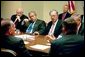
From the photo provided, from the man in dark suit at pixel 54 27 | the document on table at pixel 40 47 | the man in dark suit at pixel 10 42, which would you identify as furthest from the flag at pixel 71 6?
the man in dark suit at pixel 10 42

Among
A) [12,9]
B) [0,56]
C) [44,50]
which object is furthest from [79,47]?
[12,9]

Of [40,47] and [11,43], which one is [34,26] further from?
[11,43]

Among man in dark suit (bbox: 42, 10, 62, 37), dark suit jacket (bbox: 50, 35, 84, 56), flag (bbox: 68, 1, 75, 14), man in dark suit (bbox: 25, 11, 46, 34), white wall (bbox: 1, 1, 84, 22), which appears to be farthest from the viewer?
white wall (bbox: 1, 1, 84, 22)

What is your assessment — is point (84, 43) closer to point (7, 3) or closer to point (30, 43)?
point (30, 43)

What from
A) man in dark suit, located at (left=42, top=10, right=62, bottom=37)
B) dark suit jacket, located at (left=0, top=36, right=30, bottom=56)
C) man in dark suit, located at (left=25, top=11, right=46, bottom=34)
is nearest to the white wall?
man in dark suit, located at (left=25, top=11, right=46, bottom=34)

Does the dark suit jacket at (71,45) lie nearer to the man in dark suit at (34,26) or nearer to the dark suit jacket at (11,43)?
the dark suit jacket at (11,43)

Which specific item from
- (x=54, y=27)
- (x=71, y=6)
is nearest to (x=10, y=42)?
(x=54, y=27)

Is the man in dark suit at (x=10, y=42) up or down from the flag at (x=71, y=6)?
up

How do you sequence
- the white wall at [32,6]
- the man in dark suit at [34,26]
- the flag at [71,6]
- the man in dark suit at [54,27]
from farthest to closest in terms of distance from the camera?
the white wall at [32,6] < the flag at [71,6] < the man in dark suit at [34,26] < the man in dark suit at [54,27]

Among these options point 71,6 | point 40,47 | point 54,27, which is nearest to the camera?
point 40,47

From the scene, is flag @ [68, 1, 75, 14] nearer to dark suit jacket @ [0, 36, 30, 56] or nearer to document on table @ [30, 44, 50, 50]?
document on table @ [30, 44, 50, 50]

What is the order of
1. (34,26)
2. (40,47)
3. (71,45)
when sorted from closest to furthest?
(71,45) → (40,47) → (34,26)

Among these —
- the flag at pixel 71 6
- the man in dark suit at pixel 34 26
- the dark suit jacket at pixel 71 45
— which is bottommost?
the man in dark suit at pixel 34 26

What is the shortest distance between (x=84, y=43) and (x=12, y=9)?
554 centimetres
